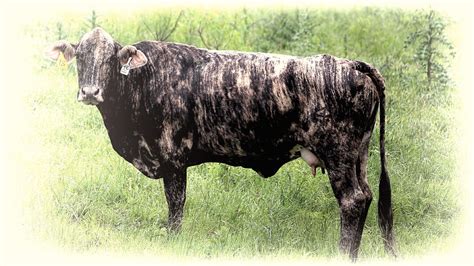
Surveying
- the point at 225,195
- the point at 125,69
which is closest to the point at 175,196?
the point at 225,195

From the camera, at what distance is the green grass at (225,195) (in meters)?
9.70

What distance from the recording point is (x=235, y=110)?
9406 millimetres

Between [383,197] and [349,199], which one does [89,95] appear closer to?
[349,199]

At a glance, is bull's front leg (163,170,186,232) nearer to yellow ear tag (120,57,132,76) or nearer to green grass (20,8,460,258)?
green grass (20,8,460,258)

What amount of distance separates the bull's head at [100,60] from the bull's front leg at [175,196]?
3.58 ft

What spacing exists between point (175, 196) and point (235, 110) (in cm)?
112

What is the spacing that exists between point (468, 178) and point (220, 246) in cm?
382

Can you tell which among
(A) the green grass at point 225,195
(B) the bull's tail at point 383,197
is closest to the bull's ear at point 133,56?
(A) the green grass at point 225,195

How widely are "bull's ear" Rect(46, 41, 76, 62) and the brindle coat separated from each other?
0.4 inches

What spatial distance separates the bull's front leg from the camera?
9.73 meters

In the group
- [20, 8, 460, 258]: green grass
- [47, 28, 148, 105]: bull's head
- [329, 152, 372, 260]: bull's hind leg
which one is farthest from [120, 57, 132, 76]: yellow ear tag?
[329, 152, 372, 260]: bull's hind leg

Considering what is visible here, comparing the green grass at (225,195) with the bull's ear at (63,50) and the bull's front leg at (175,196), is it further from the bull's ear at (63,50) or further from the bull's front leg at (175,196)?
the bull's ear at (63,50)

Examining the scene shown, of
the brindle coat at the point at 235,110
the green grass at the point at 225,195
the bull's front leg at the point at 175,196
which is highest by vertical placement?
the brindle coat at the point at 235,110

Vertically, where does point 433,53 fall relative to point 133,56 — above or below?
below
